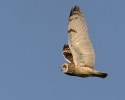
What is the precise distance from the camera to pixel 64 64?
13016 millimetres

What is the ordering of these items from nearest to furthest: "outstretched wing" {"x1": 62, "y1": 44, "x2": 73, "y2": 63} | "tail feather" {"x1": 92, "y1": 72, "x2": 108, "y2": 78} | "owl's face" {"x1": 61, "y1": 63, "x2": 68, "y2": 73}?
"tail feather" {"x1": 92, "y1": 72, "x2": 108, "y2": 78}, "owl's face" {"x1": 61, "y1": 63, "x2": 68, "y2": 73}, "outstretched wing" {"x1": 62, "y1": 44, "x2": 73, "y2": 63}

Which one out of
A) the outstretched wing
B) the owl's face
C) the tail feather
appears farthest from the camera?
the outstretched wing

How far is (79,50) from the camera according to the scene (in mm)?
12891

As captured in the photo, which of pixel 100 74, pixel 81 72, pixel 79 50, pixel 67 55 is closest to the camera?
pixel 100 74

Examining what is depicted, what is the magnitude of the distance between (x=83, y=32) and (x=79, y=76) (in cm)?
135

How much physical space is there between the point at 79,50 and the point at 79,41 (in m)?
0.28

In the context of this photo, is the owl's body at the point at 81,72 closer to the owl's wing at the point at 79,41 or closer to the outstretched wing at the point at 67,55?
the owl's wing at the point at 79,41

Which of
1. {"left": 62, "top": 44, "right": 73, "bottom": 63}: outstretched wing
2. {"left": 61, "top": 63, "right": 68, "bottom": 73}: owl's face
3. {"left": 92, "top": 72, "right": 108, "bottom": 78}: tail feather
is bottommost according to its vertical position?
{"left": 92, "top": 72, "right": 108, "bottom": 78}: tail feather

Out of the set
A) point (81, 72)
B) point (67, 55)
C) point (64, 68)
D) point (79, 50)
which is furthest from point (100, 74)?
point (67, 55)

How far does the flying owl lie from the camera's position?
12.7 m

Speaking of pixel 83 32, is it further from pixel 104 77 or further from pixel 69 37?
pixel 104 77

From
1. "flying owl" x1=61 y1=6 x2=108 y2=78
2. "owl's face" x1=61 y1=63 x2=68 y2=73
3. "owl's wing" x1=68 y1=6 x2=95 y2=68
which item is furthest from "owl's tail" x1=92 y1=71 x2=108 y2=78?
"owl's face" x1=61 y1=63 x2=68 y2=73

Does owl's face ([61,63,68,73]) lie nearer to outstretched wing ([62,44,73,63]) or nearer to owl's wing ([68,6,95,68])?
owl's wing ([68,6,95,68])

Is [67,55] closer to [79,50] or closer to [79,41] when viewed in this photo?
[79,50]
